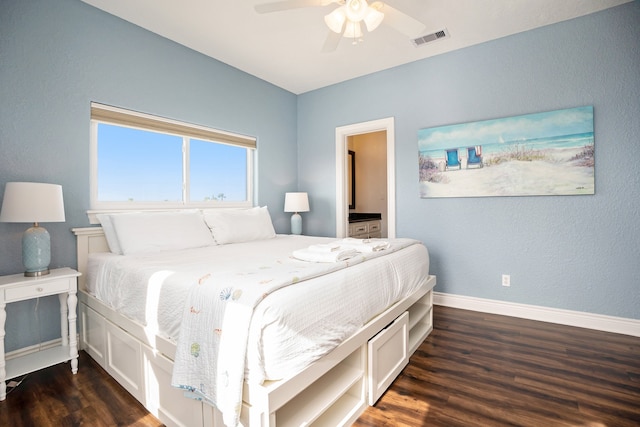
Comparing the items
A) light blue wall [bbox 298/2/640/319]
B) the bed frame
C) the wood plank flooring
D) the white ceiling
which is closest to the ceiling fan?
the white ceiling

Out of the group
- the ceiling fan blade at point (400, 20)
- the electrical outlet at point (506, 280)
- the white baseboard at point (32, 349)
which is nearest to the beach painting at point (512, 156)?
the electrical outlet at point (506, 280)

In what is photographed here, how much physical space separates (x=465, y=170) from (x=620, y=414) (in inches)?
87.2

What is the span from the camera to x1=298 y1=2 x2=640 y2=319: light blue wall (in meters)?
2.62

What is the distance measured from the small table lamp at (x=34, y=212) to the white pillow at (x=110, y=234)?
1.26 ft

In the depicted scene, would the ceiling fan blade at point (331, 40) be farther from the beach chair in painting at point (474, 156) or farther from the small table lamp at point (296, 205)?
the small table lamp at point (296, 205)

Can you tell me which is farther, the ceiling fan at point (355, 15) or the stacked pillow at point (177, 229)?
the stacked pillow at point (177, 229)

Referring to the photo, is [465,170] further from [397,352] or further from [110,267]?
[110,267]

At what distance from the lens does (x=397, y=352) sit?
1.97m

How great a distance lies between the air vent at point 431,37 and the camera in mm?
2971

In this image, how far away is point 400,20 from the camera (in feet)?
6.78

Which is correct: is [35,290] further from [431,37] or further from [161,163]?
[431,37]

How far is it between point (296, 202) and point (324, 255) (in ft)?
7.53

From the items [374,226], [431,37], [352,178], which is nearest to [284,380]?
[431,37]

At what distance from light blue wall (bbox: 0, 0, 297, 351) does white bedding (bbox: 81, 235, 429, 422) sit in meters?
0.48
